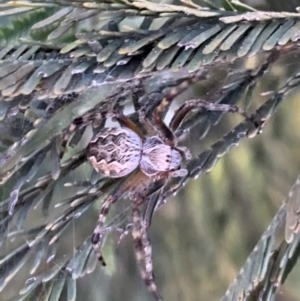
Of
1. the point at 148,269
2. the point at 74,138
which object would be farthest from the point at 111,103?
the point at 148,269

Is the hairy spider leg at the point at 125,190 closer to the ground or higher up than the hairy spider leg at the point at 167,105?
closer to the ground

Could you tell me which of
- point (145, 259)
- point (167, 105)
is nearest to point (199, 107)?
point (167, 105)

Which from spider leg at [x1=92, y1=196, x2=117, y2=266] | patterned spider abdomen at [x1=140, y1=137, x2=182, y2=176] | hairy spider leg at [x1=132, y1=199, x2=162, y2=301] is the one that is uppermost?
patterned spider abdomen at [x1=140, y1=137, x2=182, y2=176]

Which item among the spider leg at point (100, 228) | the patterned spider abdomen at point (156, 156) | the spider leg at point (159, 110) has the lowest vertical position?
the spider leg at point (100, 228)

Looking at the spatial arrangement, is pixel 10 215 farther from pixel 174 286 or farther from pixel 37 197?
pixel 174 286

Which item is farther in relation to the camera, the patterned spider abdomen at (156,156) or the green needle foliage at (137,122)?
the patterned spider abdomen at (156,156)

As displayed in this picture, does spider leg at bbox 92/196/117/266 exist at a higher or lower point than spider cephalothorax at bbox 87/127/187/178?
lower

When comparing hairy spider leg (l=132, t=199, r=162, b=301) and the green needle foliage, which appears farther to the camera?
hairy spider leg (l=132, t=199, r=162, b=301)

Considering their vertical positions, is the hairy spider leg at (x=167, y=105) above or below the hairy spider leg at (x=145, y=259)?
above
